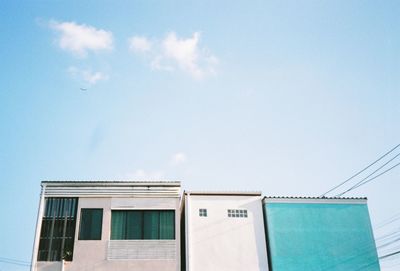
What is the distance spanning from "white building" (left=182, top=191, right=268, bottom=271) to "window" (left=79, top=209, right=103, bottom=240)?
17.4 ft

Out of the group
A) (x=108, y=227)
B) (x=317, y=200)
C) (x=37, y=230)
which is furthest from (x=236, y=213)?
(x=37, y=230)

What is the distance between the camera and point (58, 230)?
88.5 feet

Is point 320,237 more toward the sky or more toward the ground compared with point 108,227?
more toward the ground

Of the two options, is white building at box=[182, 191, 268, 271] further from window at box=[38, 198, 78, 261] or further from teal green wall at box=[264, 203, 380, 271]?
window at box=[38, 198, 78, 261]

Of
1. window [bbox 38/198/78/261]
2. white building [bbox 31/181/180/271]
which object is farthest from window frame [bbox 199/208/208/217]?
window [bbox 38/198/78/261]

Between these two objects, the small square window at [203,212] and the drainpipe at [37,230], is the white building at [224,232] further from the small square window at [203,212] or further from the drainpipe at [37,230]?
the drainpipe at [37,230]

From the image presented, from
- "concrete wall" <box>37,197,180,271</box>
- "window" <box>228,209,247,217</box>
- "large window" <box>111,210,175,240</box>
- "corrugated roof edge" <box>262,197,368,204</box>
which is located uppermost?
"corrugated roof edge" <box>262,197,368,204</box>

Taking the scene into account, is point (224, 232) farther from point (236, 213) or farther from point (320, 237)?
point (320, 237)

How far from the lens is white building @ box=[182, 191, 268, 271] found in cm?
2675

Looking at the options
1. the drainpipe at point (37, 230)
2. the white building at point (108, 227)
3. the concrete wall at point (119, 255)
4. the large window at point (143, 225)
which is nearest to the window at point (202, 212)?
the white building at point (108, 227)

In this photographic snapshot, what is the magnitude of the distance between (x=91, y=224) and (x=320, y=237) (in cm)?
1416

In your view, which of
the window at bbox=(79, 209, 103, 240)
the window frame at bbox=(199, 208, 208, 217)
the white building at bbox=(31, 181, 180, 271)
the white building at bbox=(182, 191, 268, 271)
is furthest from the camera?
the window frame at bbox=(199, 208, 208, 217)

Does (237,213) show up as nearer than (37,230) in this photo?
No

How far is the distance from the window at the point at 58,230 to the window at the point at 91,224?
1.75 ft
